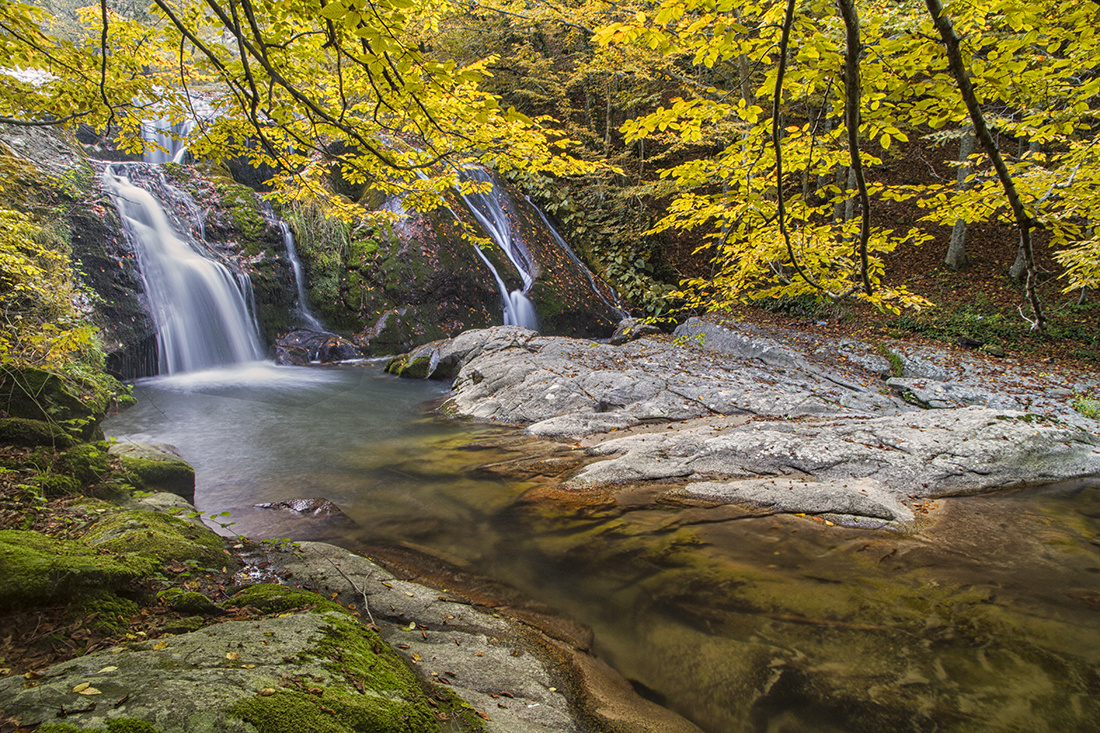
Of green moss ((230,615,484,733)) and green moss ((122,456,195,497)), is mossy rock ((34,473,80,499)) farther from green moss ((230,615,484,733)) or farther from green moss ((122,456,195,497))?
green moss ((230,615,484,733))

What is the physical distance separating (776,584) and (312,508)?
437 cm

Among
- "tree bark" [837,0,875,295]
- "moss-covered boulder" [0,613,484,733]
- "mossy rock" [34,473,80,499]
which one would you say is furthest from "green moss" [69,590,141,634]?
"tree bark" [837,0,875,295]

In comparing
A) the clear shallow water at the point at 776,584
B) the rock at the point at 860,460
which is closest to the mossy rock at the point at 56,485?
the clear shallow water at the point at 776,584

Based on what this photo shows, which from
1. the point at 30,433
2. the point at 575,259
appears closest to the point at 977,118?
the point at 30,433

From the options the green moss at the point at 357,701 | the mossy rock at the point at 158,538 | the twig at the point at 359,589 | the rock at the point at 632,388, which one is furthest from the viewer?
the rock at the point at 632,388

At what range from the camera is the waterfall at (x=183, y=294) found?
36.8ft

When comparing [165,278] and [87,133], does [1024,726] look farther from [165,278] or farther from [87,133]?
[87,133]

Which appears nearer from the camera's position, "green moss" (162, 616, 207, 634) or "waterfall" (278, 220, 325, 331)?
"green moss" (162, 616, 207, 634)

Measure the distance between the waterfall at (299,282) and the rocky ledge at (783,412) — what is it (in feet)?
11.4

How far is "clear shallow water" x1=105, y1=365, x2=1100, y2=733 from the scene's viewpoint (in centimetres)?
262

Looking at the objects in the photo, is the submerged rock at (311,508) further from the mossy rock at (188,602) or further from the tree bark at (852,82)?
the tree bark at (852,82)

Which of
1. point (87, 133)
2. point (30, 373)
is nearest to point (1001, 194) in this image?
point (30, 373)

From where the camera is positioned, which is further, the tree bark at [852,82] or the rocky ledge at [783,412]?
the rocky ledge at [783,412]

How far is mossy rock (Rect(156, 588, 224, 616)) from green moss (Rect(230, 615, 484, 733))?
635 mm
